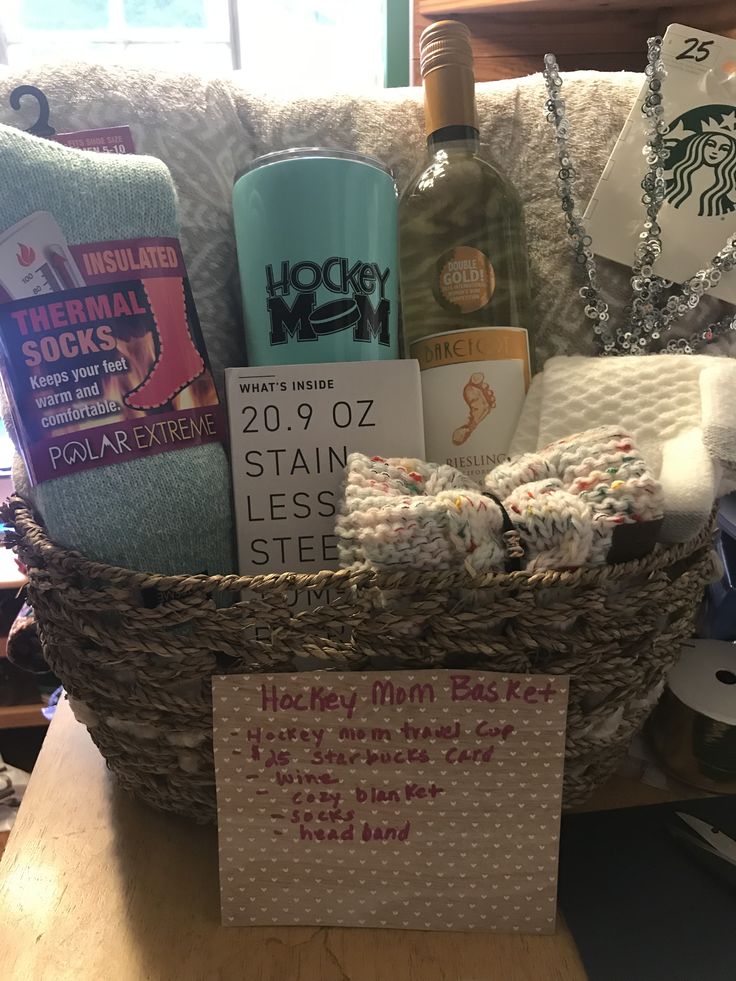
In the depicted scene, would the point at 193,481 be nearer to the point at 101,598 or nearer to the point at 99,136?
the point at 101,598

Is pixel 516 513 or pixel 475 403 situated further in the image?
pixel 475 403

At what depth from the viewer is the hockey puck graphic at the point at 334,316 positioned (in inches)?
16.6

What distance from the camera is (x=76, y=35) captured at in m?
1.69

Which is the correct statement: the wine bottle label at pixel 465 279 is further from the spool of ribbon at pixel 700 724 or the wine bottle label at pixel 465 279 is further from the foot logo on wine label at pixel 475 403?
the spool of ribbon at pixel 700 724

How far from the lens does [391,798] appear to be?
0.34 m

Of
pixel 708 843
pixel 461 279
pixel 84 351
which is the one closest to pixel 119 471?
pixel 84 351

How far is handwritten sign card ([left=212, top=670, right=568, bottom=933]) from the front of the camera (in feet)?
1.07

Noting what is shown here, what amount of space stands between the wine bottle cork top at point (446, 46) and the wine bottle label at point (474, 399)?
0.60ft

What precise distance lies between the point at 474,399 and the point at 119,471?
227mm

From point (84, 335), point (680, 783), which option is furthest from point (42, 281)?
point (680, 783)

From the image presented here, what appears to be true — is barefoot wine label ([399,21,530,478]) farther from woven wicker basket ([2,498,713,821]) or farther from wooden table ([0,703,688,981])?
wooden table ([0,703,688,981])

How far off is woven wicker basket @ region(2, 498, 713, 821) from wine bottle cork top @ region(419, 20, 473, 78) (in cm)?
35

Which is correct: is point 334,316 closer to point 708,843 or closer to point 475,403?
point 475,403

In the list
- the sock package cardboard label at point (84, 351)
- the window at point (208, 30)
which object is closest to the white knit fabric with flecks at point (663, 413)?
the sock package cardboard label at point (84, 351)
